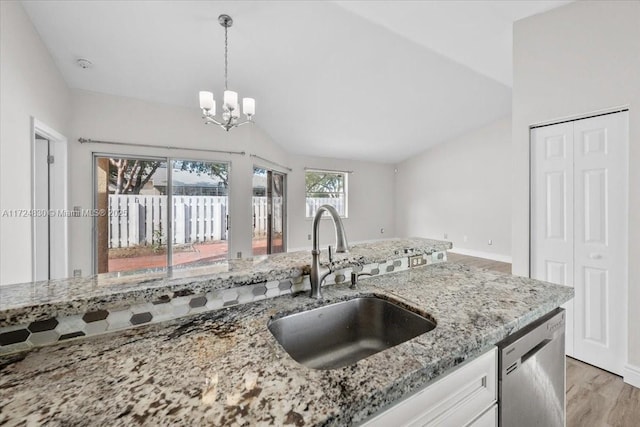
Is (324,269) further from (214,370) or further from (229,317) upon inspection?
(214,370)

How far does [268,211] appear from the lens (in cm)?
547

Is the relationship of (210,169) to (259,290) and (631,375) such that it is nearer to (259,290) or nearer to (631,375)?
(259,290)

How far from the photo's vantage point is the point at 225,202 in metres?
4.56

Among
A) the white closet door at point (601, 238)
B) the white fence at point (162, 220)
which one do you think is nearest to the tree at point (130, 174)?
the white fence at point (162, 220)

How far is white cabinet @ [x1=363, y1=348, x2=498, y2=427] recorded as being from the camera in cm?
68

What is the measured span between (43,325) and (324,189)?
6340 millimetres

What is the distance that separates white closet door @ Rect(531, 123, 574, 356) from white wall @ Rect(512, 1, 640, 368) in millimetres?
68

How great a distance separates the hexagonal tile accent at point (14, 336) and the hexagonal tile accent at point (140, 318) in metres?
0.24

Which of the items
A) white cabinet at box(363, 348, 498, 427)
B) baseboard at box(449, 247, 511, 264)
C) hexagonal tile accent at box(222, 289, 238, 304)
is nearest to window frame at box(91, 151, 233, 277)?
hexagonal tile accent at box(222, 289, 238, 304)

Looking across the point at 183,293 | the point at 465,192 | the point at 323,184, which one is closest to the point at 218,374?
the point at 183,293

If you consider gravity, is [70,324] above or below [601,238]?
below

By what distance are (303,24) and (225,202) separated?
2807 mm

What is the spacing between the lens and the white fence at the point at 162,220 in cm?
396

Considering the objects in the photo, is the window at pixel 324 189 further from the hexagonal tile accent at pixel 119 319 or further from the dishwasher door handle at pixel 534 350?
the hexagonal tile accent at pixel 119 319
